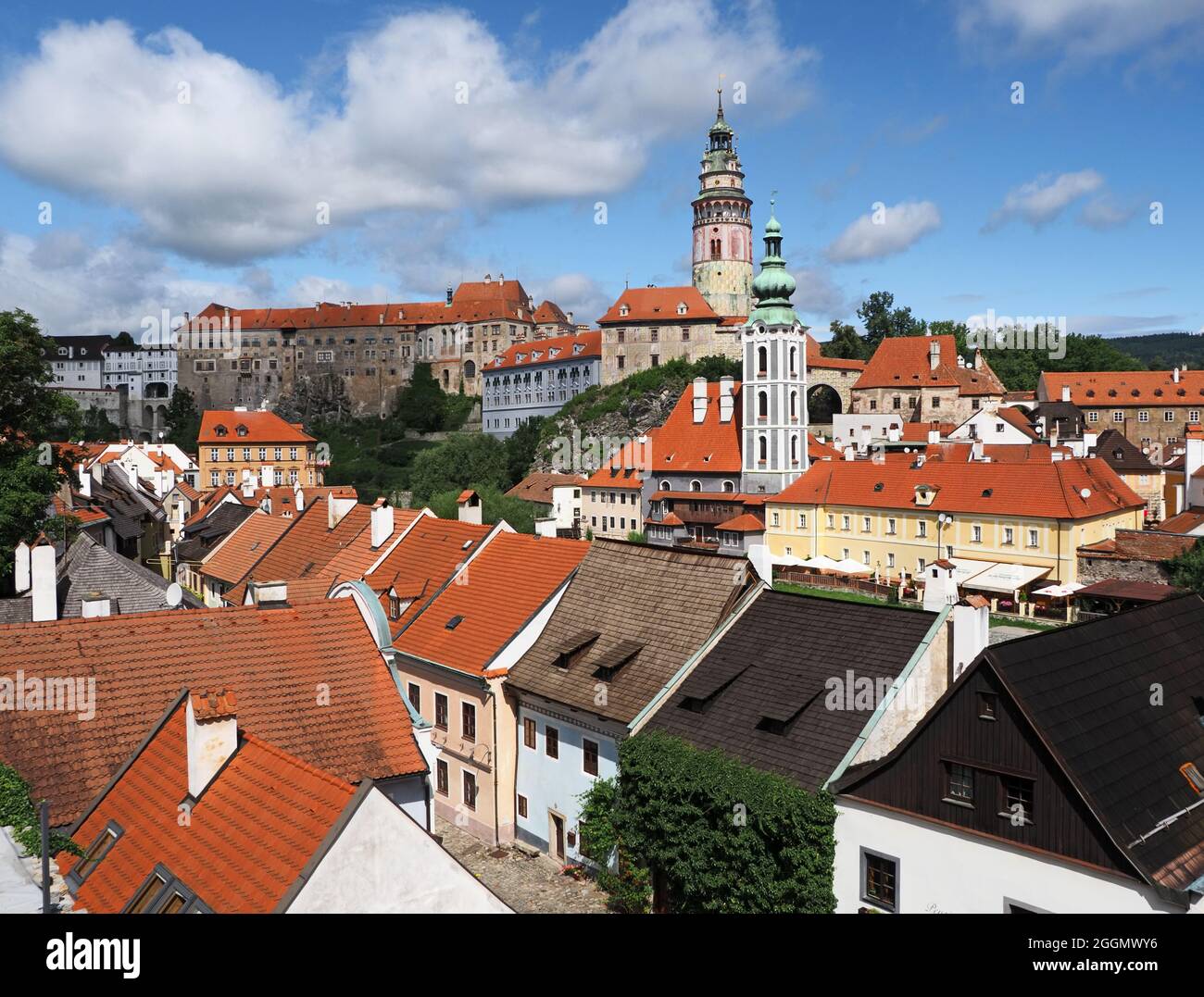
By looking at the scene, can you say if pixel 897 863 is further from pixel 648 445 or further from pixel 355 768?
pixel 648 445

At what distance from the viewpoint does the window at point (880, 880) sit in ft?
45.0

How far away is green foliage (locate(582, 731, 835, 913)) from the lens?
14.0m

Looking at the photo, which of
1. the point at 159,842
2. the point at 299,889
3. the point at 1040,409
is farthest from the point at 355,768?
the point at 1040,409

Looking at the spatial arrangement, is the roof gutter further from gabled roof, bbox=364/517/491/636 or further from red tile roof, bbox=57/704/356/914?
gabled roof, bbox=364/517/491/636

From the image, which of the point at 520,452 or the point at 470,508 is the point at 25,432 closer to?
the point at 470,508

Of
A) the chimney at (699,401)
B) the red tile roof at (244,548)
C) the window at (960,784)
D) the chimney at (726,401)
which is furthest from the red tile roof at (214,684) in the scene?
the chimney at (699,401)

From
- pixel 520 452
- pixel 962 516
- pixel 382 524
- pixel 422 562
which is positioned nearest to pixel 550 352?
pixel 520 452

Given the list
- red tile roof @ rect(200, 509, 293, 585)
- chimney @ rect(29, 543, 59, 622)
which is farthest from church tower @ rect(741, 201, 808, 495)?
chimney @ rect(29, 543, 59, 622)

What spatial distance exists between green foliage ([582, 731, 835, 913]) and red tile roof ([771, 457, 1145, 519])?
34.6 metres

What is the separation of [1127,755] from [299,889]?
1079cm

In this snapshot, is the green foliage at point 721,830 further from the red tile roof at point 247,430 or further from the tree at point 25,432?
the red tile roof at point 247,430

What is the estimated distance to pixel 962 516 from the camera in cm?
4831

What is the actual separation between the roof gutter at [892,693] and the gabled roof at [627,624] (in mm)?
3928
